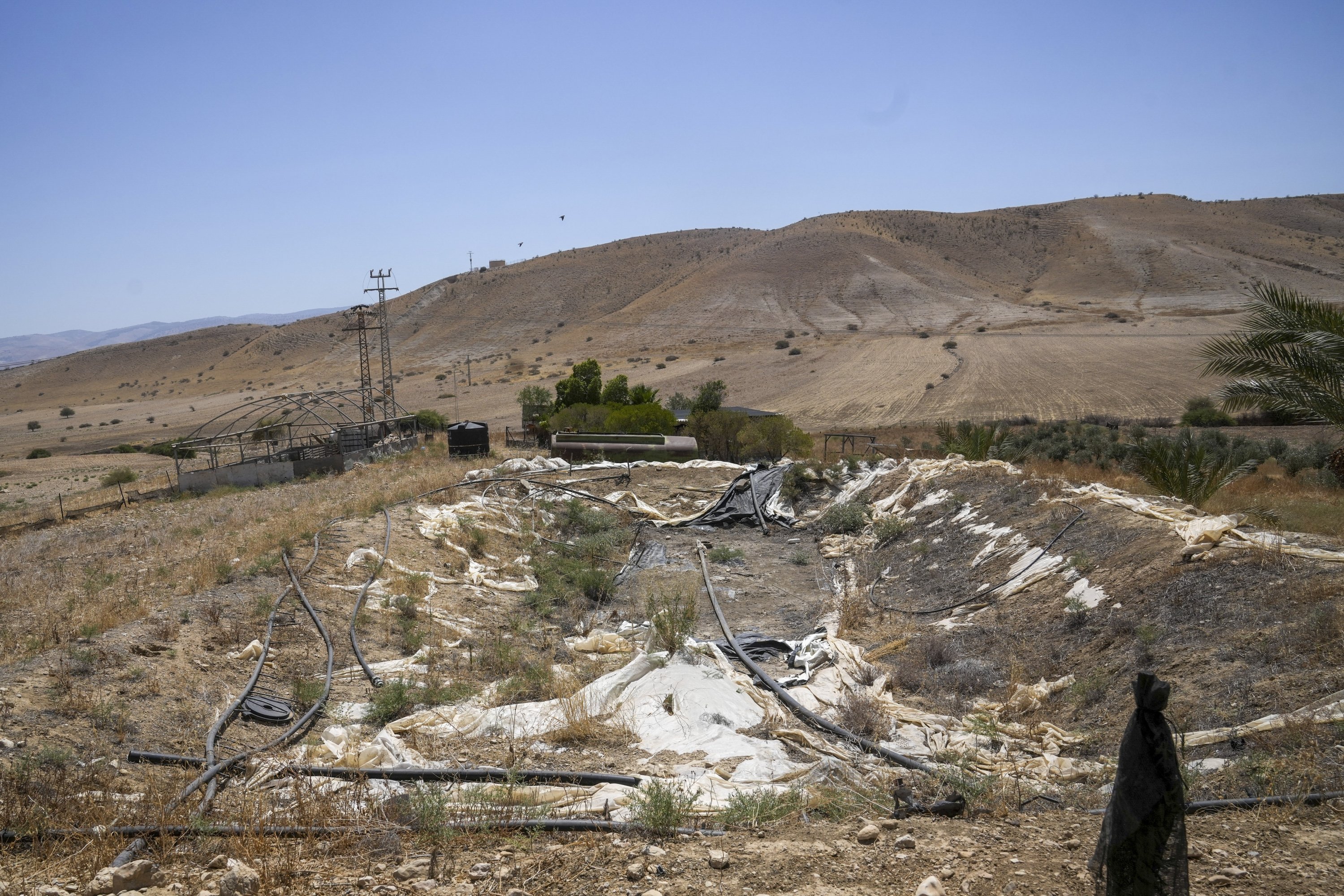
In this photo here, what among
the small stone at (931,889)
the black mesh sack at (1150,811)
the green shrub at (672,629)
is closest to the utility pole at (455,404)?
the green shrub at (672,629)

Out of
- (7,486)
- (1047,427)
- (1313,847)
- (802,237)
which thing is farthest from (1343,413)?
(802,237)

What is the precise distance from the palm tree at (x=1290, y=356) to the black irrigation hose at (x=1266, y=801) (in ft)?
22.8

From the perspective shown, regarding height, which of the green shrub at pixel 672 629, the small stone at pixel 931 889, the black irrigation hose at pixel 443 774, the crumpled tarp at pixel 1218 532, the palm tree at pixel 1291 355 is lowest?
the black irrigation hose at pixel 443 774

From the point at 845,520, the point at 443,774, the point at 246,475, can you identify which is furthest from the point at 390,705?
the point at 246,475

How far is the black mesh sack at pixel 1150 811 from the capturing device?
10.4 ft

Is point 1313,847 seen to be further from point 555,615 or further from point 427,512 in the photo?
point 427,512

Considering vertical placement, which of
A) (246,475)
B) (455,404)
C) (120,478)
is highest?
(455,404)

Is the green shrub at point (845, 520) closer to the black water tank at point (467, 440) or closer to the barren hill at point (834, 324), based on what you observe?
the black water tank at point (467, 440)

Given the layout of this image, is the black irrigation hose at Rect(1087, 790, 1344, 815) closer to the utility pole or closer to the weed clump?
the weed clump

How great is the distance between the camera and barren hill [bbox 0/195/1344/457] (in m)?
49.8

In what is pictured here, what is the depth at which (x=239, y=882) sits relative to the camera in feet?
13.6

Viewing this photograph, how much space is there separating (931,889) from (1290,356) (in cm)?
996

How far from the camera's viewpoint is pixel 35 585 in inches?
445

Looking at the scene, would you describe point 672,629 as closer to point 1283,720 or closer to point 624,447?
point 1283,720
